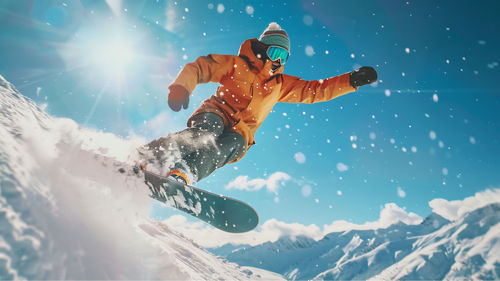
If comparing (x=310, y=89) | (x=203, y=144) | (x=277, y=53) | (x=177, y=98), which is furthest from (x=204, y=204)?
(x=310, y=89)

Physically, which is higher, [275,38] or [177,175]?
[275,38]

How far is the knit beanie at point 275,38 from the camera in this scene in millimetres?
3797

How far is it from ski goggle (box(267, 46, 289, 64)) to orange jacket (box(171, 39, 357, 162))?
0.39 feet

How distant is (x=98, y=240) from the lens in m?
1.13

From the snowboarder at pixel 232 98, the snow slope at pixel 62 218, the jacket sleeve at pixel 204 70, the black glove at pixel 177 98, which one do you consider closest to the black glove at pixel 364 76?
the snowboarder at pixel 232 98

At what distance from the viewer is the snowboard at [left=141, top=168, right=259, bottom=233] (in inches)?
86.9

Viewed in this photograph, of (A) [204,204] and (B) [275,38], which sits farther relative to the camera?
(B) [275,38]

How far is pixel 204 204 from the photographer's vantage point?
2375 mm

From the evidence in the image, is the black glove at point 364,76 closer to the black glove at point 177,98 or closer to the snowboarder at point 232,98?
the snowboarder at point 232,98

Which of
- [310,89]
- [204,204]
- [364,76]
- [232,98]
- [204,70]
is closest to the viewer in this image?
[204,204]

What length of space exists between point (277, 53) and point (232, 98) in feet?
3.21

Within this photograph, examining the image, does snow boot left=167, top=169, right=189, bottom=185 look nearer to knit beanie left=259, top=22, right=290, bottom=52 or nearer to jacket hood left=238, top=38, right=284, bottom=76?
jacket hood left=238, top=38, right=284, bottom=76

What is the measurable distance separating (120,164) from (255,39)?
2775 millimetres

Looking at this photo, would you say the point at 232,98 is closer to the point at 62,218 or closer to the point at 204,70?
the point at 204,70
